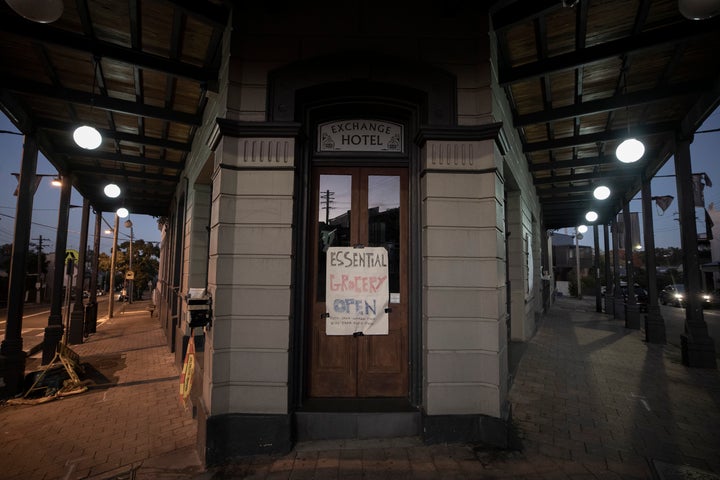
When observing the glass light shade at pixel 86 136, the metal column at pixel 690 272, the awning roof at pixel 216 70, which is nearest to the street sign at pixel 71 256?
the awning roof at pixel 216 70

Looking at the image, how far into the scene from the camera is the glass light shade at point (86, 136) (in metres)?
5.24

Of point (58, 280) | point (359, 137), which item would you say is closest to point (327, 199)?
point (359, 137)

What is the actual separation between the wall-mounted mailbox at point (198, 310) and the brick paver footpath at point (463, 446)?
139 centimetres

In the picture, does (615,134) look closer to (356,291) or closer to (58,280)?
(356,291)

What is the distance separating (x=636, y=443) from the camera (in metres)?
3.92

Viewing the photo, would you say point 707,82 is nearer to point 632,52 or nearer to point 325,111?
point 632,52

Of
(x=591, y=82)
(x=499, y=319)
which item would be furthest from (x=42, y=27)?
(x=591, y=82)

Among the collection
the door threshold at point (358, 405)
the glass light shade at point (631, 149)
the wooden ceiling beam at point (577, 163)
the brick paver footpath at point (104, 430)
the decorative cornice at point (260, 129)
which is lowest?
the brick paver footpath at point (104, 430)

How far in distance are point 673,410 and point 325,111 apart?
6.07 m

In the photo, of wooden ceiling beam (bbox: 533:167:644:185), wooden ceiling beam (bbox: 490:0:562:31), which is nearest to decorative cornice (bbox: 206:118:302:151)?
wooden ceiling beam (bbox: 490:0:562:31)

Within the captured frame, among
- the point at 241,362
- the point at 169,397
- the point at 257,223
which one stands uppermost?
the point at 257,223

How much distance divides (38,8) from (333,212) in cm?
330

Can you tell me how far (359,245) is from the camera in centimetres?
437

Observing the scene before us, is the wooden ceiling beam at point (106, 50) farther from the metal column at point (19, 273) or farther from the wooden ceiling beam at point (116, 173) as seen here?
the wooden ceiling beam at point (116, 173)
